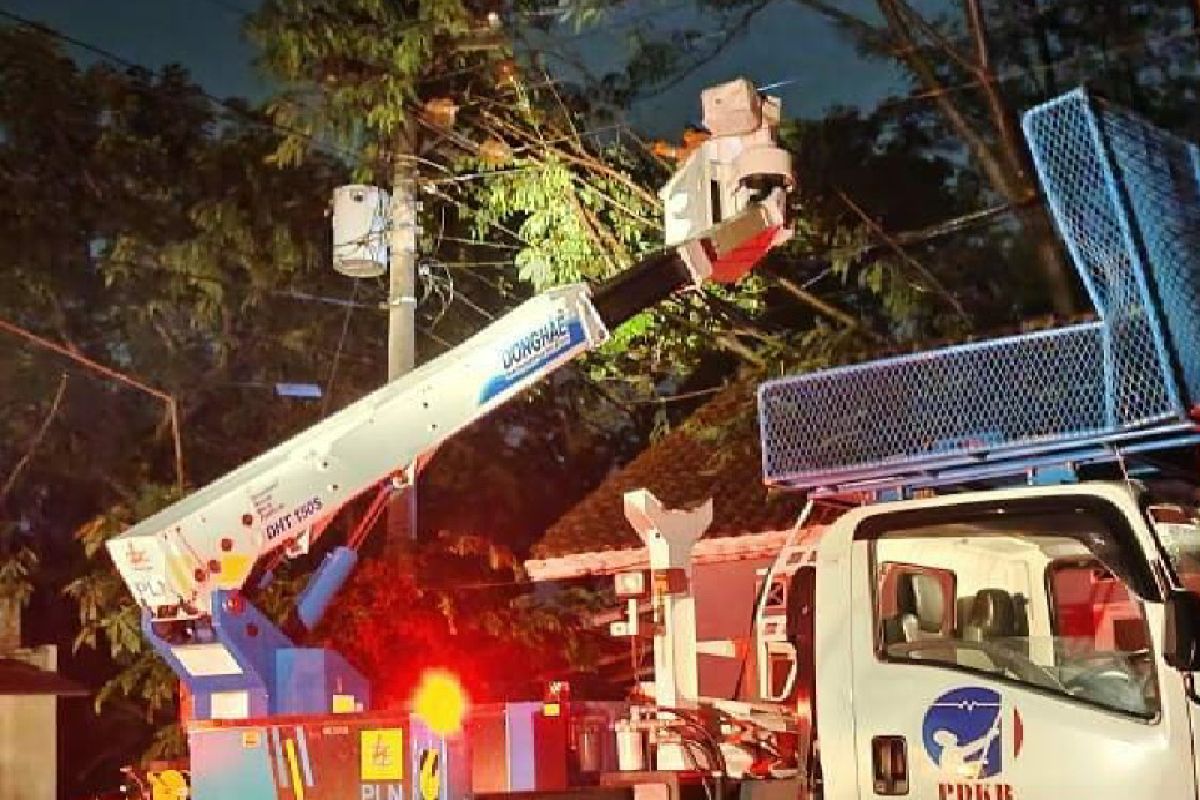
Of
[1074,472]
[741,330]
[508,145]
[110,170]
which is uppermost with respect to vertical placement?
[110,170]

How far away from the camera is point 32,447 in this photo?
1864 centimetres

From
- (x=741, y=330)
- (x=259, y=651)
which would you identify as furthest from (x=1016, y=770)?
(x=741, y=330)

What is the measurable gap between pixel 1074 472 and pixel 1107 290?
689 mm

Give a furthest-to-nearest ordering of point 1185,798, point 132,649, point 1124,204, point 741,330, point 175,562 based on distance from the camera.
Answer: point 132,649
point 741,330
point 175,562
point 1124,204
point 1185,798

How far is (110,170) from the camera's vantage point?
59.6 ft

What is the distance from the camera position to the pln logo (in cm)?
576

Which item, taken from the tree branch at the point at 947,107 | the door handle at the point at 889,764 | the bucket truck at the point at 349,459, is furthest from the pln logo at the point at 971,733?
the tree branch at the point at 947,107

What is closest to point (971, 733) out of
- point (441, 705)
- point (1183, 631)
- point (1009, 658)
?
point (1009, 658)

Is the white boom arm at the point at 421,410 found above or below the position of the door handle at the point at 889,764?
above

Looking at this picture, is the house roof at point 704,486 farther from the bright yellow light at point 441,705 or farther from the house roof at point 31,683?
the house roof at point 31,683

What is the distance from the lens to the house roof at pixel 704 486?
12.7 m

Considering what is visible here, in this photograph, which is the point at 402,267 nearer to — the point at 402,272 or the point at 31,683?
the point at 402,272

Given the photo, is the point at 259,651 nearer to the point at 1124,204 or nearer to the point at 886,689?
A: the point at 886,689

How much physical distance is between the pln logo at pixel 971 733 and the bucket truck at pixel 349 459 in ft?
11.5
